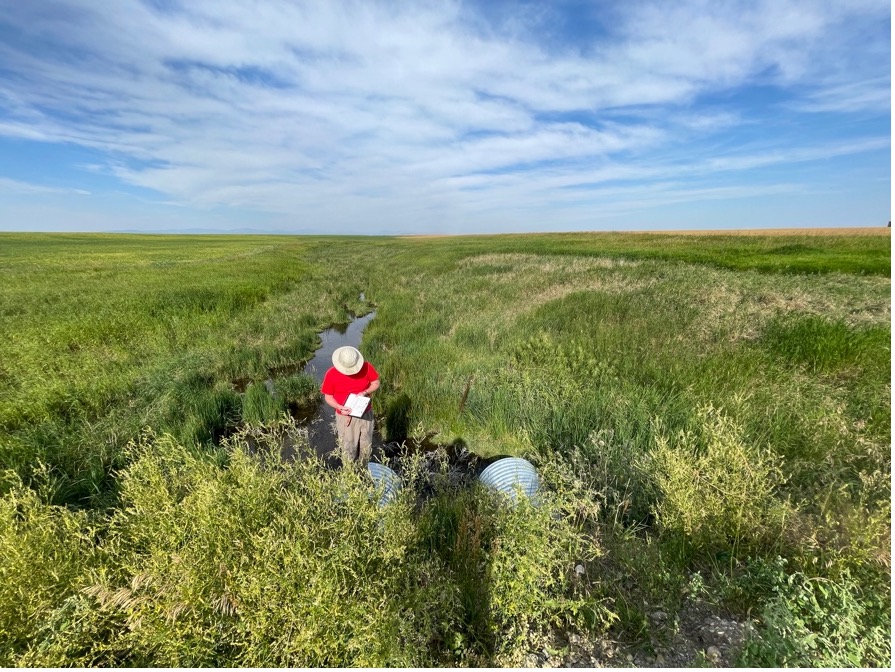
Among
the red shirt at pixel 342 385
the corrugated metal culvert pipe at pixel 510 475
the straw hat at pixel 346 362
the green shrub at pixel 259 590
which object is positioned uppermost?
the straw hat at pixel 346 362

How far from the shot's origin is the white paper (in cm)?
432

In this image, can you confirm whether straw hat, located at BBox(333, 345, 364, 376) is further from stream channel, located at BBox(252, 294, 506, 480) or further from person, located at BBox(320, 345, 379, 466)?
stream channel, located at BBox(252, 294, 506, 480)

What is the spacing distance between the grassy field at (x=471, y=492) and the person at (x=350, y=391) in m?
0.80

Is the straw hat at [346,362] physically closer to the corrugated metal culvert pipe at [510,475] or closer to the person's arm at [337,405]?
the person's arm at [337,405]

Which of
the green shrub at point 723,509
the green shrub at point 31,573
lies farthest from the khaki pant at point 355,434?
the green shrub at point 723,509

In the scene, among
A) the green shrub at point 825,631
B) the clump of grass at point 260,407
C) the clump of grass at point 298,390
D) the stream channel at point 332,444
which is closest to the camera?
the green shrub at point 825,631

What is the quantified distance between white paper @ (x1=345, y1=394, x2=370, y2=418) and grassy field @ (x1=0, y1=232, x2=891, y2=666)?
0.75 metres

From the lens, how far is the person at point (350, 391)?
4.43 metres

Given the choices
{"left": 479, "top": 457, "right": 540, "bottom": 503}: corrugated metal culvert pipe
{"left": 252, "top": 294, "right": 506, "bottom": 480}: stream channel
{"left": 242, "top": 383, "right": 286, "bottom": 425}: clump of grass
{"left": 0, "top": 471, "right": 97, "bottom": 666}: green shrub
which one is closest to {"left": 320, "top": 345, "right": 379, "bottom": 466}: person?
{"left": 252, "top": 294, "right": 506, "bottom": 480}: stream channel

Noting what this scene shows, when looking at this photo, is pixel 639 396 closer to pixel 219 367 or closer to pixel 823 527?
pixel 823 527

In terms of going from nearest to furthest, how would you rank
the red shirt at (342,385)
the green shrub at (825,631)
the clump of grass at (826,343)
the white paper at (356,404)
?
the green shrub at (825,631)
the white paper at (356,404)
the red shirt at (342,385)
the clump of grass at (826,343)

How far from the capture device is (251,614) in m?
2.09

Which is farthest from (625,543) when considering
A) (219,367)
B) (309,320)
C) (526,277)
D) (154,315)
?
(526,277)

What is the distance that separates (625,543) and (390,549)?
232 cm
